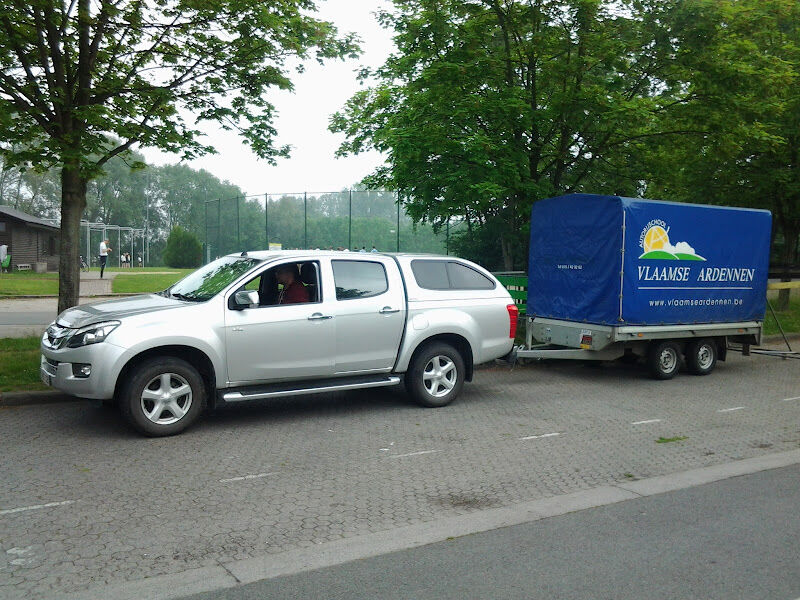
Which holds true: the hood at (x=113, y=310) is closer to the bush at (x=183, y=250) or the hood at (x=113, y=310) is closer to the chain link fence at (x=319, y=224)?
the chain link fence at (x=319, y=224)

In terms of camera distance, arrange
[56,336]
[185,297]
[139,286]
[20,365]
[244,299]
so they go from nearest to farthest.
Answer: [56,336] → [244,299] → [185,297] → [20,365] → [139,286]

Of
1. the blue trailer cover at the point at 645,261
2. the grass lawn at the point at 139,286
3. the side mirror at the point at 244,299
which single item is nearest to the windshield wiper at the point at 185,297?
the side mirror at the point at 244,299

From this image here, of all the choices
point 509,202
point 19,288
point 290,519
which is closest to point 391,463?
point 290,519

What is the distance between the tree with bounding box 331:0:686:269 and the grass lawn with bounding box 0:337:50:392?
6.66 m

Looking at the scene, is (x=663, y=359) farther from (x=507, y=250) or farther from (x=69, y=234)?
(x=69, y=234)

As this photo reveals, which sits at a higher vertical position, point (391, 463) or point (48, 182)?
point (48, 182)

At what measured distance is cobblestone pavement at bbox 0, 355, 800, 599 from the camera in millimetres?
4711

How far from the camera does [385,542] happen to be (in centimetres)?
479

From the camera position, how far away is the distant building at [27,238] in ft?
137

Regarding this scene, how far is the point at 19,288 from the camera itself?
24.5 metres

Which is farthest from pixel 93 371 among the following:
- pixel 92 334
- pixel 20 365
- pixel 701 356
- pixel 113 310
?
pixel 701 356

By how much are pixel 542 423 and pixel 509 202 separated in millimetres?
7725

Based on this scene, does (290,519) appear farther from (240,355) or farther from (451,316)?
(451,316)

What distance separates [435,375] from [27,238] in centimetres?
4231
